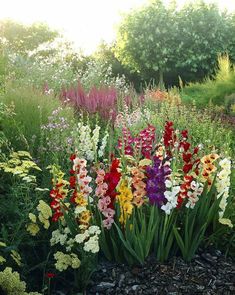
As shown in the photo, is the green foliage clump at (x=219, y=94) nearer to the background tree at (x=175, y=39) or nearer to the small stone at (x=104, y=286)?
the small stone at (x=104, y=286)

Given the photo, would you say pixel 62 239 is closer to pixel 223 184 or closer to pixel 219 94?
pixel 223 184

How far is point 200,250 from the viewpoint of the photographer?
13.9 ft

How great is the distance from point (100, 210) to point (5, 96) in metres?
3.57

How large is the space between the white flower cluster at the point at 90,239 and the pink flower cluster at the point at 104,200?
138mm

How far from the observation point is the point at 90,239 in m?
3.67

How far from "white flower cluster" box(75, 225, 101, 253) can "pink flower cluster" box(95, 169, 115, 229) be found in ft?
0.45

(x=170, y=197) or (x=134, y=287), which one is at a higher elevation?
(x=170, y=197)

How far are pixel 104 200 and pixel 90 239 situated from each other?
31 centimetres

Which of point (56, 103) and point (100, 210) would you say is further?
point (56, 103)

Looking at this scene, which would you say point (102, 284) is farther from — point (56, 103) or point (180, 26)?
point (180, 26)

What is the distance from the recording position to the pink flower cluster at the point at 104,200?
12.3 feet

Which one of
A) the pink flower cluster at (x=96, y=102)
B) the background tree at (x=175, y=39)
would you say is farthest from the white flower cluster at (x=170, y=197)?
the background tree at (x=175, y=39)

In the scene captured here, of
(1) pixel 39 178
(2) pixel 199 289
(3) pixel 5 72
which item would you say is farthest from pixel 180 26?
(2) pixel 199 289

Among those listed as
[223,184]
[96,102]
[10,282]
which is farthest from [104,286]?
[96,102]
